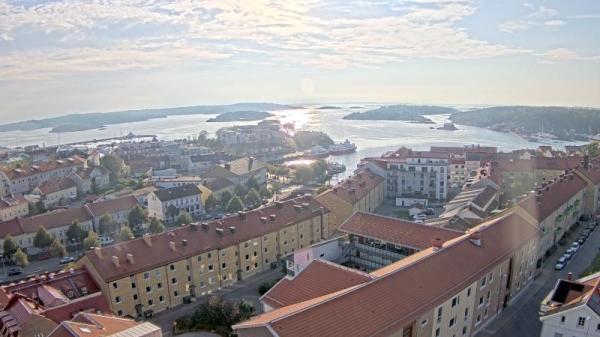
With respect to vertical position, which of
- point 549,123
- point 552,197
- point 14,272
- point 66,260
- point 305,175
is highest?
point 549,123

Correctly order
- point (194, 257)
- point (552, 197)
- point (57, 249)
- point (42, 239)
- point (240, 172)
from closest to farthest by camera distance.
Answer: point (194, 257) < point (552, 197) < point (57, 249) < point (42, 239) < point (240, 172)

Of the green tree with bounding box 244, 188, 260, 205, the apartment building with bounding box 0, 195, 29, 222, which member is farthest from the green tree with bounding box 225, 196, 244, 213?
the apartment building with bounding box 0, 195, 29, 222

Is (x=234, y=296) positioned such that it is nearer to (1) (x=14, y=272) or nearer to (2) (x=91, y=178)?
(1) (x=14, y=272)

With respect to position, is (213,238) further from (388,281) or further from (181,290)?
(388,281)

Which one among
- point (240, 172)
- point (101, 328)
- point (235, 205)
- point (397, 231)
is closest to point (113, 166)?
point (240, 172)

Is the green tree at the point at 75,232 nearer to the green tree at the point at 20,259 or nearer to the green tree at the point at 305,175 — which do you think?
the green tree at the point at 20,259

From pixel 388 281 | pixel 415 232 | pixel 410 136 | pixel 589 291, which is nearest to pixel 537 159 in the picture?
pixel 415 232

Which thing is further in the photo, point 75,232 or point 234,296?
point 75,232
